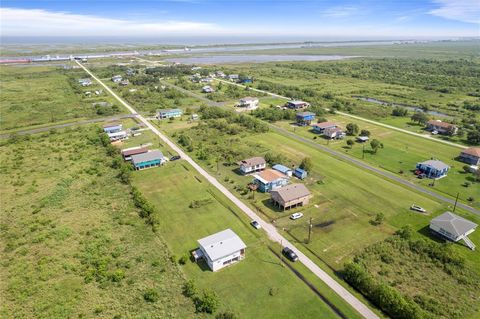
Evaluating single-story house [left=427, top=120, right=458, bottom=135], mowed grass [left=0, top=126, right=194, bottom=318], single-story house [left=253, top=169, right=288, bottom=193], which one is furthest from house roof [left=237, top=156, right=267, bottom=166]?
single-story house [left=427, top=120, right=458, bottom=135]

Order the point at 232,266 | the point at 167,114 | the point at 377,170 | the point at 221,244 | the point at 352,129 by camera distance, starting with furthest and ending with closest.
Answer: the point at 167,114
the point at 352,129
the point at 377,170
the point at 221,244
the point at 232,266

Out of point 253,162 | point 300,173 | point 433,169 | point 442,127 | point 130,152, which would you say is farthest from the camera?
point 442,127

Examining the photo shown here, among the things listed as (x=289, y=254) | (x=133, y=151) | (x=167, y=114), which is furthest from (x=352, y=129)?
(x=167, y=114)

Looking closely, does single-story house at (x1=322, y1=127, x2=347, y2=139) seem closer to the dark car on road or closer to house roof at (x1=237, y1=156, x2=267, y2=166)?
house roof at (x1=237, y1=156, x2=267, y2=166)

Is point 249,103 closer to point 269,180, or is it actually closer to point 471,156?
point 269,180

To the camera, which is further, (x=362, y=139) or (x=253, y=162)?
(x=362, y=139)

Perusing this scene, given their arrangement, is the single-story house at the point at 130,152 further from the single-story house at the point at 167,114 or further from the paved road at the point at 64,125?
the paved road at the point at 64,125
